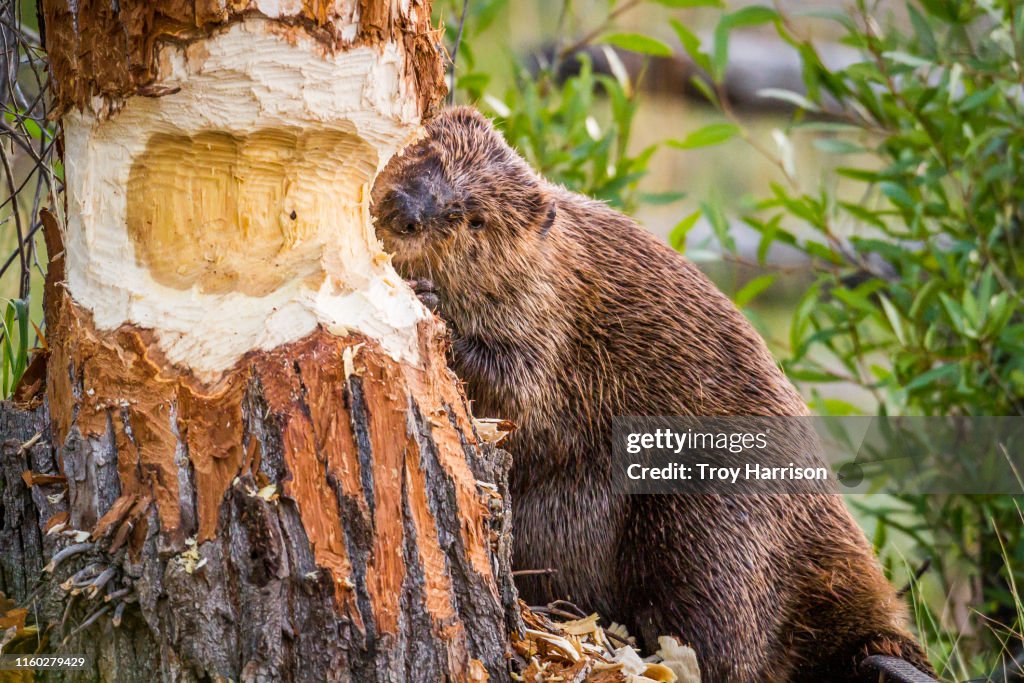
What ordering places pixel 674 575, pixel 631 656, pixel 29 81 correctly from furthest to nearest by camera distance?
pixel 29 81
pixel 674 575
pixel 631 656

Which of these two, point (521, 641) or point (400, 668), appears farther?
point (521, 641)

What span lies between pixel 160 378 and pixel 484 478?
1.86 feet

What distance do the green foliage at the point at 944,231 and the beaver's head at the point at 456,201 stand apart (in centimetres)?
132

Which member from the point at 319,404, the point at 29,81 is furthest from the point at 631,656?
the point at 29,81

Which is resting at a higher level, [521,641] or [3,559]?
[3,559]

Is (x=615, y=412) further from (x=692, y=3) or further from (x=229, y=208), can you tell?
(x=692, y=3)

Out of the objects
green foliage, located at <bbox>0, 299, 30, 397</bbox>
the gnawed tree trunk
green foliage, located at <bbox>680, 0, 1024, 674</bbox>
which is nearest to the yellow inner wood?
the gnawed tree trunk

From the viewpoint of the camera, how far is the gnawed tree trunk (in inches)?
58.9

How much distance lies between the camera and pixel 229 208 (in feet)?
5.34

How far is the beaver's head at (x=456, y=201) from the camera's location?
2189 mm

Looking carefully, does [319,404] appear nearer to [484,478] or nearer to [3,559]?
[484,478]

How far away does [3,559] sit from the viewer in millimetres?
1660

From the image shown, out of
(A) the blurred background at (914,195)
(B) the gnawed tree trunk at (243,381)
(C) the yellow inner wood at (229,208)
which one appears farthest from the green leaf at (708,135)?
(C) the yellow inner wood at (229,208)

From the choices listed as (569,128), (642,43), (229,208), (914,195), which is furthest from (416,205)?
(914,195)
